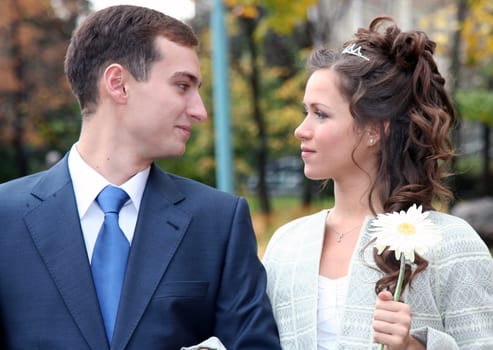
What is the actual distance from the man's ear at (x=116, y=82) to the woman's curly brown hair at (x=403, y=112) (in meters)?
0.88

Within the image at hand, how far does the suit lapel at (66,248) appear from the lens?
3.15 m

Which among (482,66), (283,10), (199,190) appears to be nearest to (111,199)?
(199,190)

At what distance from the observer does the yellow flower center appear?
289 centimetres

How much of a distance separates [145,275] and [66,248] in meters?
0.31

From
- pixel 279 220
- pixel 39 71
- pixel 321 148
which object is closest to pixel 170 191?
pixel 321 148

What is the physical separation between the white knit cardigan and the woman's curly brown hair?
154 millimetres

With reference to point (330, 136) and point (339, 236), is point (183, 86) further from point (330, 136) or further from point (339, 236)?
point (339, 236)

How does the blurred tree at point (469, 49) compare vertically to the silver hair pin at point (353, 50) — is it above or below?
below

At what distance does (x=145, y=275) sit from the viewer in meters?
3.24

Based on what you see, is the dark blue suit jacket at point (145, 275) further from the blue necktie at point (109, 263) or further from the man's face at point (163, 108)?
the man's face at point (163, 108)

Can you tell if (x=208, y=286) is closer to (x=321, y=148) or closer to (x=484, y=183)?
(x=321, y=148)

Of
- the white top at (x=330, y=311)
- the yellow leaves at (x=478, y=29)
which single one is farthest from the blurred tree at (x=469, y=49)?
the white top at (x=330, y=311)

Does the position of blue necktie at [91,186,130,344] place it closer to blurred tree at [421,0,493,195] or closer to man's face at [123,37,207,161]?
man's face at [123,37,207,161]

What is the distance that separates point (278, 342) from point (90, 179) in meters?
0.96
